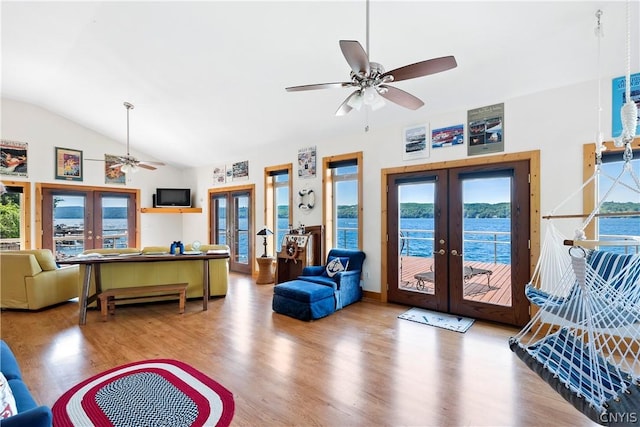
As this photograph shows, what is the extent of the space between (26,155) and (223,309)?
586cm

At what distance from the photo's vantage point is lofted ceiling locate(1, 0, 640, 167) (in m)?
2.76

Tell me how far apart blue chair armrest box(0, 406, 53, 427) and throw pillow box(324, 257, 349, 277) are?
370cm

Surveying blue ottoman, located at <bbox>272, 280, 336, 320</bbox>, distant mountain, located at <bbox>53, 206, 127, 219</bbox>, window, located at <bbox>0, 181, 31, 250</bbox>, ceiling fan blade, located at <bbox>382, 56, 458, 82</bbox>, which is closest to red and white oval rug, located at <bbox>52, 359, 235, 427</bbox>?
blue ottoman, located at <bbox>272, 280, 336, 320</bbox>

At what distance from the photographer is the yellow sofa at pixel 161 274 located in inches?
177

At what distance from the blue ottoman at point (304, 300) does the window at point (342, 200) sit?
128 centimetres

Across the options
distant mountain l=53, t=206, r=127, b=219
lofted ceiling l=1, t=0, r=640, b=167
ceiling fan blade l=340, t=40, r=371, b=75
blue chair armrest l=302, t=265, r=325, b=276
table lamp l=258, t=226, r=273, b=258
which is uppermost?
lofted ceiling l=1, t=0, r=640, b=167

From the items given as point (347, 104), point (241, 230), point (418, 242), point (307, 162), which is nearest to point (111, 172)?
point (241, 230)

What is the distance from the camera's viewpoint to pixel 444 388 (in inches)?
93.7

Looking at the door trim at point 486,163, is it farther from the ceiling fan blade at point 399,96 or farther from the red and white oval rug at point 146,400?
the red and white oval rug at point 146,400

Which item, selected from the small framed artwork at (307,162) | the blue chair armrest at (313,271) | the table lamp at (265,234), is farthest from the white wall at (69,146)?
the blue chair armrest at (313,271)

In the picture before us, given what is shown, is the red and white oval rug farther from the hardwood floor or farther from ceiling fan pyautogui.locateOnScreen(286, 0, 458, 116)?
ceiling fan pyautogui.locateOnScreen(286, 0, 458, 116)

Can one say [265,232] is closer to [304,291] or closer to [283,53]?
[304,291]

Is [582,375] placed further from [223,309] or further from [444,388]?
[223,309]

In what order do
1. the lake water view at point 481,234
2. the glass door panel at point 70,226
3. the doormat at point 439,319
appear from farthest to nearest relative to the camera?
the glass door panel at point 70,226 < the doormat at point 439,319 < the lake water view at point 481,234
